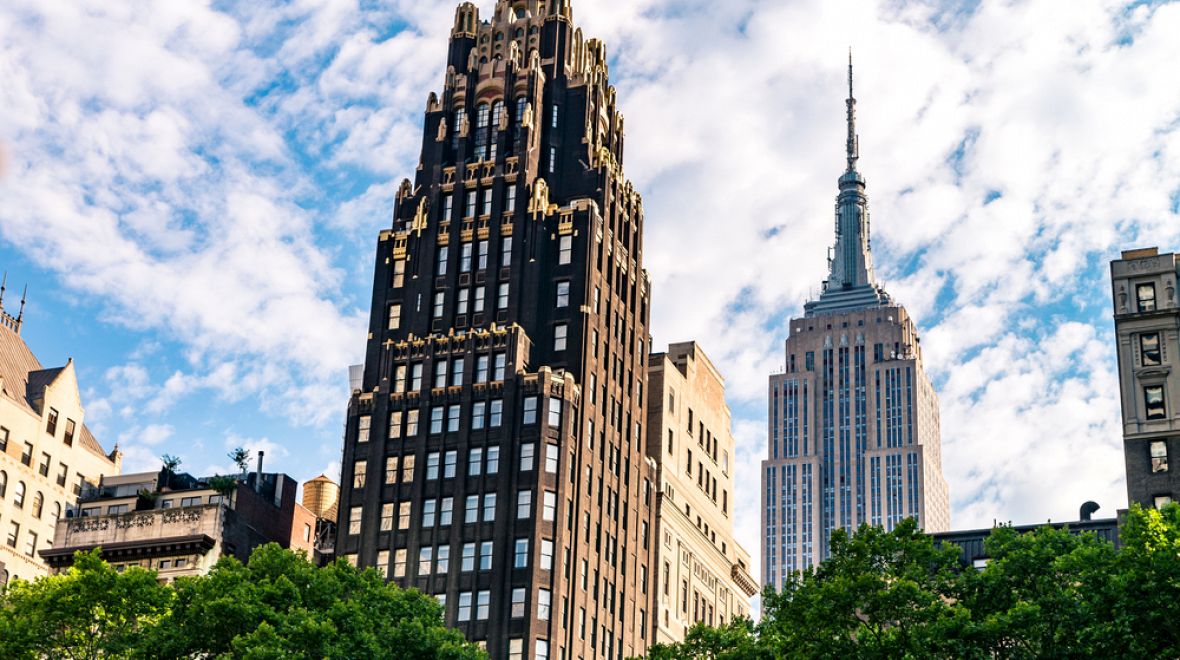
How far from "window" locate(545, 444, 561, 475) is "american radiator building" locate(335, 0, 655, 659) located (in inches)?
7.5

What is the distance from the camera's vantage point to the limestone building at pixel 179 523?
388 feet

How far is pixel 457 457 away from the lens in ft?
428

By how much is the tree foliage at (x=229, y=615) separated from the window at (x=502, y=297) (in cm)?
5390

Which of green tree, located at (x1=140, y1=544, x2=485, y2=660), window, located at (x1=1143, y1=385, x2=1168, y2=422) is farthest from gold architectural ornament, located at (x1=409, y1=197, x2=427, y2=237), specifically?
window, located at (x1=1143, y1=385, x2=1168, y2=422)

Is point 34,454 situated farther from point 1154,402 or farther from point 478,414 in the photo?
point 1154,402

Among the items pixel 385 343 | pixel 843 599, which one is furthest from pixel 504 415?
pixel 843 599

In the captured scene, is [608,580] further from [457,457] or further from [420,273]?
[420,273]

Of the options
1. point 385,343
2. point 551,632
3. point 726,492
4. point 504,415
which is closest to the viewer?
point 551,632

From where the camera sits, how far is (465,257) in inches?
5615

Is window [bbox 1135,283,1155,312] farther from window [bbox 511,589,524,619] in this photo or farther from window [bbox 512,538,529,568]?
window [bbox 511,589,524,619]

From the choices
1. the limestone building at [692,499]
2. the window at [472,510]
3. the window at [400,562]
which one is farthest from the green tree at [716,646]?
the limestone building at [692,499]

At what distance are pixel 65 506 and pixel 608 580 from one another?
43719 mm

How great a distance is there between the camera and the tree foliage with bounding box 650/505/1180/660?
61.7 meters

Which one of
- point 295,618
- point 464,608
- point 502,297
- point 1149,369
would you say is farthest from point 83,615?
point 1149,369
